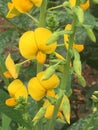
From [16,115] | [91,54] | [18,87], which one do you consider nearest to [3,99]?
[16,115]

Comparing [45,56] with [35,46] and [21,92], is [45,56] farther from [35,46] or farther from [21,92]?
[21,92]

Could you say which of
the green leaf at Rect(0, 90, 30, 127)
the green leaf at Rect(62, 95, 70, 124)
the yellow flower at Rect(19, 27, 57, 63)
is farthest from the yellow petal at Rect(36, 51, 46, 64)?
the green leaf at Rect(0, 90, 30, 127)

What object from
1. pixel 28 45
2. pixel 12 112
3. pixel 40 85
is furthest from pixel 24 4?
pixel 12 112

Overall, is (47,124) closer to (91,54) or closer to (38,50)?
(38,50)

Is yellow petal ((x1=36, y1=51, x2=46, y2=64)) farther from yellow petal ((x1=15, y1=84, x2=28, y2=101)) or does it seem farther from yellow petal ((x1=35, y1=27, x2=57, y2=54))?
yellow petal ((x1=15, y1=84, x2=28, y2=101))

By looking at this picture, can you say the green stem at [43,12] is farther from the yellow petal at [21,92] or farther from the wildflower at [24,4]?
the yellow petal at [21,92]

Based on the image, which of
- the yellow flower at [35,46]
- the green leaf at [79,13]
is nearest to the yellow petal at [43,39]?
the yellow flower at [35,46]

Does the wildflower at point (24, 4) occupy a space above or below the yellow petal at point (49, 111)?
above
